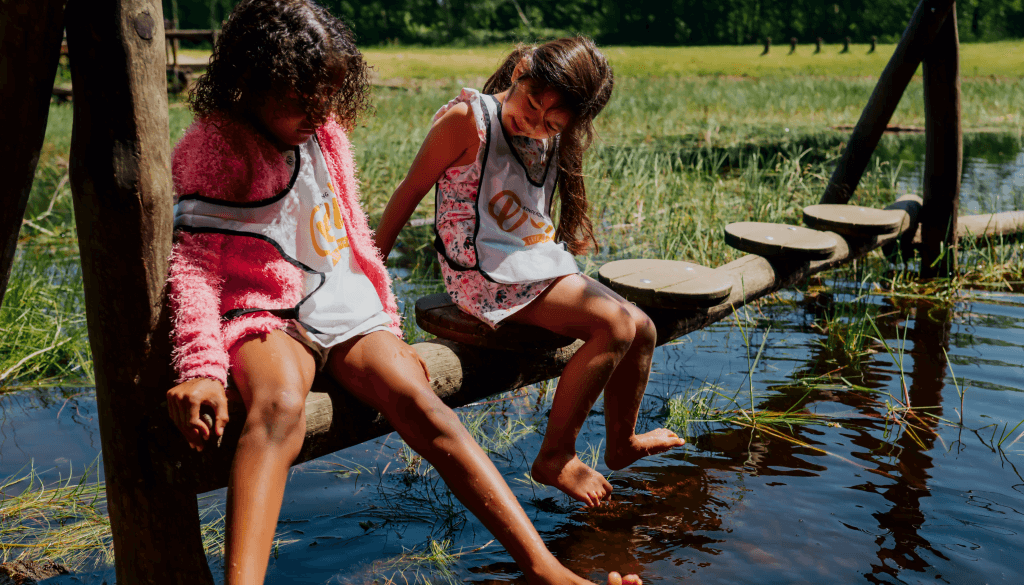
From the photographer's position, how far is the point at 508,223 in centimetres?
254

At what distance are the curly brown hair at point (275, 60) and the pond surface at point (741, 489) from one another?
4.23ft

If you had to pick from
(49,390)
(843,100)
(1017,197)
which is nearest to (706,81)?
(843,100)

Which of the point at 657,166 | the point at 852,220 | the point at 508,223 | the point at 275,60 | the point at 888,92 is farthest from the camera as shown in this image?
the point at 657,166

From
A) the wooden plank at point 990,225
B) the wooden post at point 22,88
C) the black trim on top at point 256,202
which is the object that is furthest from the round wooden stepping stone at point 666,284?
the wooden plank at point 990,225

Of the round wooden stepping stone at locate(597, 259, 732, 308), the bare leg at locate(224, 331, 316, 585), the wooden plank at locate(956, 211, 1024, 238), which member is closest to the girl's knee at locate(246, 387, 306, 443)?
the bare leg at locate(224, 331, 316, 585)

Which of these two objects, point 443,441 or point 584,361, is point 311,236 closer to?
point 443,441

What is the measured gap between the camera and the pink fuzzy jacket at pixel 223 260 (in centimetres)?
182

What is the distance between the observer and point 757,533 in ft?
8.30

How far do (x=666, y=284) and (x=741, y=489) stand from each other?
28.4 inches

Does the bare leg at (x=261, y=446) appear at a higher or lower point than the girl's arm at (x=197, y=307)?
lower

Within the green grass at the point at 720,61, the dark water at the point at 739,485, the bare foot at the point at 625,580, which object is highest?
the green grass at the point at 720,61

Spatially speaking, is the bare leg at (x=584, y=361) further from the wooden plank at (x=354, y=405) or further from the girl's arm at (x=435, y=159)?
the girl's arm at (x=435, y=159)

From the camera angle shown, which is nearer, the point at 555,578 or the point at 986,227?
the point at 555,578

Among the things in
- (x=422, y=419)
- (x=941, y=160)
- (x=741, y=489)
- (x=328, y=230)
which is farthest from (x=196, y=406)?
(x=941, y=160)
